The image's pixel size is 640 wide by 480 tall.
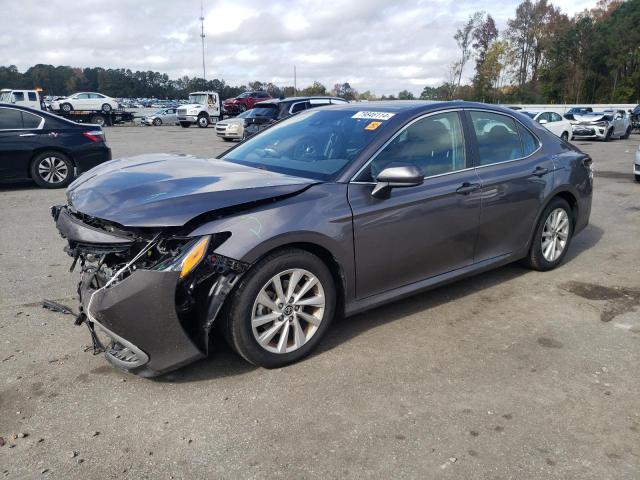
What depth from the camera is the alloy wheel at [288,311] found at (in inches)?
126

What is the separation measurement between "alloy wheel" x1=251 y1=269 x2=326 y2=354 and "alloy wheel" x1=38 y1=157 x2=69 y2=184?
8072mm

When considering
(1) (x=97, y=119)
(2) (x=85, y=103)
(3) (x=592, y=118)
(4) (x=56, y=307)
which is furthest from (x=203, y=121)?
(4) (x=56, y=307)

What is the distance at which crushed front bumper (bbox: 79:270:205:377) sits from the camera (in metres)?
2.83

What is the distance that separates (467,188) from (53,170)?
326 inches

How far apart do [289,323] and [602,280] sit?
3381mm

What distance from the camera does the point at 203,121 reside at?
116ft

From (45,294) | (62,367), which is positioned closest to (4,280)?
(45,294)

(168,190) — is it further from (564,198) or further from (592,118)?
(592,118)

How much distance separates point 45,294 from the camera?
450 cm

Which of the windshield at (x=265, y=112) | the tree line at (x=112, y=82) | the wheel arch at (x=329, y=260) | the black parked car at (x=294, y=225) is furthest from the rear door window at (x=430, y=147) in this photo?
the tree line at (x=112, y=82)

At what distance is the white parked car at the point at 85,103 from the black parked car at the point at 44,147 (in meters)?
28.9

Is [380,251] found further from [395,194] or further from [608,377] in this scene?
[608,377]

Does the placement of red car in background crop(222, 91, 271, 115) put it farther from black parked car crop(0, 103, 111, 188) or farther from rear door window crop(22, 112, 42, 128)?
rear door window crop(22, 112, 42, 128)

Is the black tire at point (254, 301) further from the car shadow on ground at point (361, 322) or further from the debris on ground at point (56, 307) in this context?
the debris on ground at point (56, 307)
